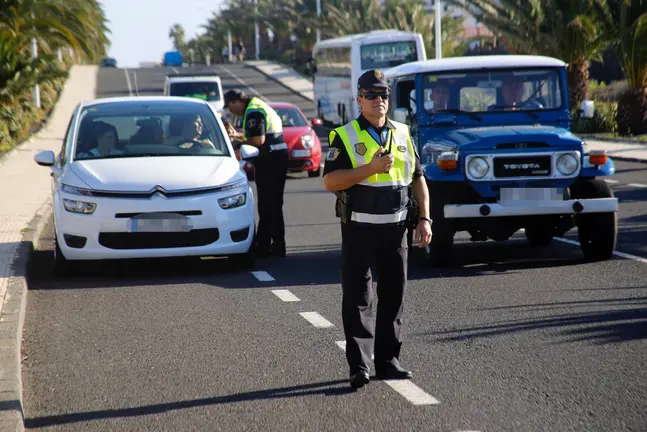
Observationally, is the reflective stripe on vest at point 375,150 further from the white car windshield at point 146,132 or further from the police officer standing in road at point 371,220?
the white car windshield at point 146,132

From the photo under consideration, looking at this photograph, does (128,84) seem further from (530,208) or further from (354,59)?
(530,208)

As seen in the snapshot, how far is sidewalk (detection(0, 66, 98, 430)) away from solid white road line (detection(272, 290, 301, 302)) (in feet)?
6.68

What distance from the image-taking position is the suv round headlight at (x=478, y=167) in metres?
11.0

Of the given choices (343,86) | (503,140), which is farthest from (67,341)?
(343,86)

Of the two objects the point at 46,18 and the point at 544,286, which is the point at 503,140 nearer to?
the point at 544,286

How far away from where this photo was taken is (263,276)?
36.3ft

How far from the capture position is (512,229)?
1135 centimetres

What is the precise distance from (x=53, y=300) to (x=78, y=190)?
4.40ft

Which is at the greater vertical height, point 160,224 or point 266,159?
point 266,159

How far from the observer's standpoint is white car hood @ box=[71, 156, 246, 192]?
10.8 m

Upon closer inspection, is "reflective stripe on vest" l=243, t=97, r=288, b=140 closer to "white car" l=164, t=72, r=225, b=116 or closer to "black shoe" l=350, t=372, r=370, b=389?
"black shoe" l=350, t=372, r=370, b=389

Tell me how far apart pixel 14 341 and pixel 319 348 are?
6.31ft

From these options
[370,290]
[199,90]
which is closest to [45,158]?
[370,290]

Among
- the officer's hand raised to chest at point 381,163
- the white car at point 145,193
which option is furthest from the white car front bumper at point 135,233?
the officer's hand raised to chest at point 381,163
